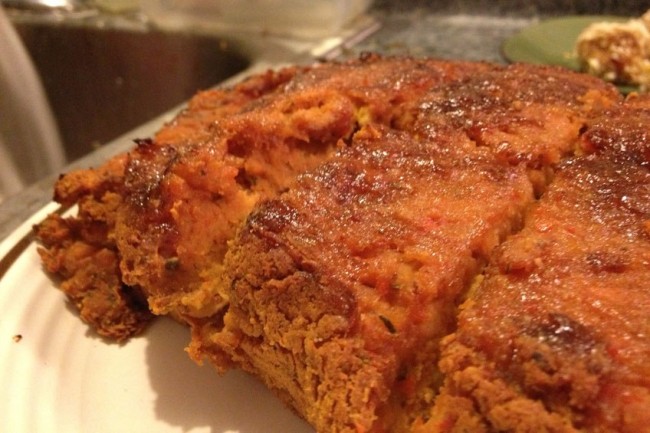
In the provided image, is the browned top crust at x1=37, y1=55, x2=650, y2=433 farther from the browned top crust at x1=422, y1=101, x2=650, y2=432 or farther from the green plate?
the green plate

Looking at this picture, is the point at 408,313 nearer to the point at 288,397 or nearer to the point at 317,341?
the point at 317,341

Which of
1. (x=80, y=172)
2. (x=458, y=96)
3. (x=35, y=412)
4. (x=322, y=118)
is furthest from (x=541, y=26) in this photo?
(x=35, y=412)

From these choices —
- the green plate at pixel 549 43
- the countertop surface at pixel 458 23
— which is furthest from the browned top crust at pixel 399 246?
the countertop surface at pixel 458 23

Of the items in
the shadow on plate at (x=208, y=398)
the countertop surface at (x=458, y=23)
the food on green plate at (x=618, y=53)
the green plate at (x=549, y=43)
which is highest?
the food on green plate at (x=618, y=53)

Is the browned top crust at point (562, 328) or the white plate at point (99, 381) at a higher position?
the browned top crust at point (562, 328)

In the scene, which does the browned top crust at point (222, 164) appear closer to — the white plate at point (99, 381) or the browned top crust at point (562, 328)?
the white plate at point (99, 381)

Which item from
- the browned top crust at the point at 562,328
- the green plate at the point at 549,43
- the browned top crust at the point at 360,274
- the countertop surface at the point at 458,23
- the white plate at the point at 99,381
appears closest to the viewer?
the browned top crust at the point at 562,328

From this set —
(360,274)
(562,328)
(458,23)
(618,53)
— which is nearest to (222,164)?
(360,274)

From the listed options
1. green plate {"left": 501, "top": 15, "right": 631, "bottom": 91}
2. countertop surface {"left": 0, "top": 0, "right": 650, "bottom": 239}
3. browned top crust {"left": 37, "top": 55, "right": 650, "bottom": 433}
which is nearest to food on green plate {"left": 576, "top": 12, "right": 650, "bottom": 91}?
green plate {"left": 501, "top": 15, "right": 631, "bottom": 91}
